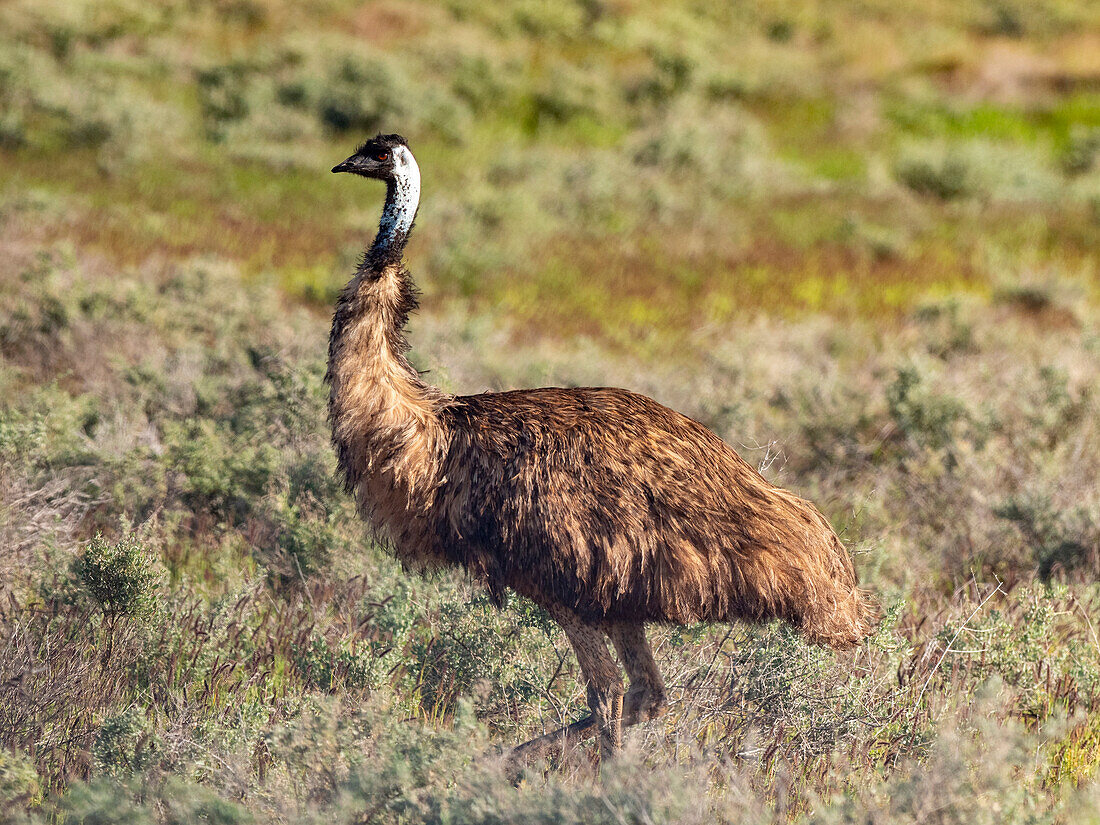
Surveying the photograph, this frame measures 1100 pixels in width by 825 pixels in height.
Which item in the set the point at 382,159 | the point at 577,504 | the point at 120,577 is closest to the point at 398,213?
the point at 382,159

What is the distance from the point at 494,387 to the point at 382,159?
4.05m

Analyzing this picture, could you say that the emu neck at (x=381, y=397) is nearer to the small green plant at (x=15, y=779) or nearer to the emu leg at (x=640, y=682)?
the emu leg at (x=640, y=682)

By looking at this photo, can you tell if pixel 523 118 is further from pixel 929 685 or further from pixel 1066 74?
pixel 929 685

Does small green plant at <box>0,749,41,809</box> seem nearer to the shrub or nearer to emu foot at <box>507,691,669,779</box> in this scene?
emu foot at <box>507,691,669,779</box>

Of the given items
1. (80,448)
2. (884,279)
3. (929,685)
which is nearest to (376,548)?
(80,448)

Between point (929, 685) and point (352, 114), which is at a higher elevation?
point (352, 114)

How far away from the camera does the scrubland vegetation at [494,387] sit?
12.1 ft

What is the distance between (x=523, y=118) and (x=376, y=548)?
17.8m

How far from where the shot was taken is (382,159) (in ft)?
14.2

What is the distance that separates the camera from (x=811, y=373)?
8.57 meters

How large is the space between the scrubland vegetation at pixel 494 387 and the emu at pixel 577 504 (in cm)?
41

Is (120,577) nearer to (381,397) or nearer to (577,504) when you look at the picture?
(381,397)

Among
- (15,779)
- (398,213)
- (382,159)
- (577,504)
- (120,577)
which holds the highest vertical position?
(382,159)

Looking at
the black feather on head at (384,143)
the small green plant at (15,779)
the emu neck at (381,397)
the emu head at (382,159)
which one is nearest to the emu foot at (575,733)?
the emu neck at (381,397)
